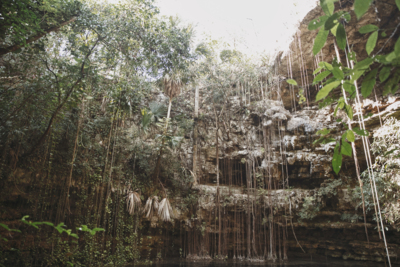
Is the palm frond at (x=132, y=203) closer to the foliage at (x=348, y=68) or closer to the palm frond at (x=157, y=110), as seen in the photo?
the palm frond at (x=157, y=110)

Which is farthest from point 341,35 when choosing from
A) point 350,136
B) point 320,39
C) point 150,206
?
point 150,206

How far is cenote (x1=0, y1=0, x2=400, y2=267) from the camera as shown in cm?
488

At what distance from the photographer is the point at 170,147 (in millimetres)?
8305

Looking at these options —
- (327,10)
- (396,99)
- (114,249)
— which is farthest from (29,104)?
(396,99)

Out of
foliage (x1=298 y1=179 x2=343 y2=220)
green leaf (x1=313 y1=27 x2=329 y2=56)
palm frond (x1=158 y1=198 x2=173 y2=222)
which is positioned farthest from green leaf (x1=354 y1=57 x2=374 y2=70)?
foliage (x1=298 y1=179 x2=343 y2=220)

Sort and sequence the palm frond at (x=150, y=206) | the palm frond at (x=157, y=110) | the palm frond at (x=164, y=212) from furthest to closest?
the palm frond at (x=157, y=110) → the palm frond at (x=150, y=206) → the palm frond at (x=164, y=212)

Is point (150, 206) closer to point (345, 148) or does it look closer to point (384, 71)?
point (345, 148)

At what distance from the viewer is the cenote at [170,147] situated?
4879mm

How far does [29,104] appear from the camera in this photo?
4887mm

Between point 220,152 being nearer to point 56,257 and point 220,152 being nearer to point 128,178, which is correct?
point 128,178

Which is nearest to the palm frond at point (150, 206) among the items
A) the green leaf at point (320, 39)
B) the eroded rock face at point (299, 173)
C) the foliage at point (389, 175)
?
the eroded rock face at point (299, 173)

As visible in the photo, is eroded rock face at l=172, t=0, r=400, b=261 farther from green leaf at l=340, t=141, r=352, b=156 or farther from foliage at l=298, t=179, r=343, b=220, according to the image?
green leaf at l=340, t=141, r=352, b=156

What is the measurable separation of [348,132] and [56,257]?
5.83m

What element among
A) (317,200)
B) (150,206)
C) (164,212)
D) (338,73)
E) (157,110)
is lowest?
(164,212)
